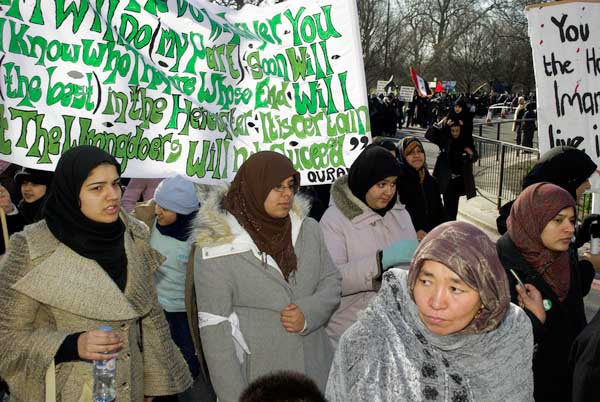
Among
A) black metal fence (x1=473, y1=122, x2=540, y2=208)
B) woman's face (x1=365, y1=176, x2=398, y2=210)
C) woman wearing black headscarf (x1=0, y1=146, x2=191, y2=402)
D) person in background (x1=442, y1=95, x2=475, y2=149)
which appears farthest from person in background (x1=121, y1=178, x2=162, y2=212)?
black metal fence (x1=473, y1=122, x2=540, y2=208)

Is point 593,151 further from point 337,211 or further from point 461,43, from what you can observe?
point 461,43

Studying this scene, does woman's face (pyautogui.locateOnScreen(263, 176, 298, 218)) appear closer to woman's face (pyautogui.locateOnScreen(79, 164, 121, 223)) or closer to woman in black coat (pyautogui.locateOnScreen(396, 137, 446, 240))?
woman's face (pyautogui.locateOnScreen(79, 164, 121, 223))

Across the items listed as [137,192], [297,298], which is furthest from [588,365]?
[137,192]

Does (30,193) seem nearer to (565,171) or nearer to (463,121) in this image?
(565,171)

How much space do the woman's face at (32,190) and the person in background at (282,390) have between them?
12.4 ft

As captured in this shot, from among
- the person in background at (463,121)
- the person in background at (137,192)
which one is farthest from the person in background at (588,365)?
the person in background at (463,121)

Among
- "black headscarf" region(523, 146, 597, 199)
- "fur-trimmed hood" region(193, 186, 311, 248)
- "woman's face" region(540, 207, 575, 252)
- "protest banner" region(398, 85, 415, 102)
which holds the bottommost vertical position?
"woman's face" region(540, 207, 575, 252)

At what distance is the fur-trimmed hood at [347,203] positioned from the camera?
4.06 metres

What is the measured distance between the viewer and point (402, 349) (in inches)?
86.7

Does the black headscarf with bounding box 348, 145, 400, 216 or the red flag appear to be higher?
the red flag

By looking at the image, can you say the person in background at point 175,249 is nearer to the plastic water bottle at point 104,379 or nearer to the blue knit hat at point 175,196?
the blue knit hat at point 175,196

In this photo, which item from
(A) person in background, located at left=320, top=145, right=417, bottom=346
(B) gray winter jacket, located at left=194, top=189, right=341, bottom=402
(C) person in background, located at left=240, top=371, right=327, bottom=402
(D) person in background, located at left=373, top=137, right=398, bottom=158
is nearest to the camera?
(C) person in background, located at left=240, top=371, right=327, bottom=402

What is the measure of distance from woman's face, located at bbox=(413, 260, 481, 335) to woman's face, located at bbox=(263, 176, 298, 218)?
1.16m

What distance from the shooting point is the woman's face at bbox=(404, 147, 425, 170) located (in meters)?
6.46
